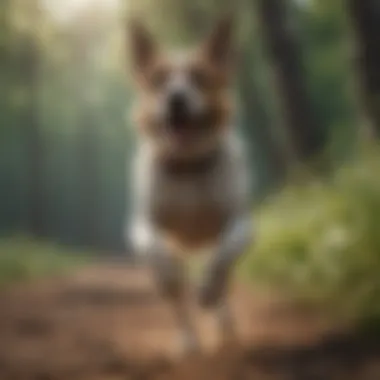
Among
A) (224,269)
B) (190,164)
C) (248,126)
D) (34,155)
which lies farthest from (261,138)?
(34,155)

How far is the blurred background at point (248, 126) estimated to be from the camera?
1.74m

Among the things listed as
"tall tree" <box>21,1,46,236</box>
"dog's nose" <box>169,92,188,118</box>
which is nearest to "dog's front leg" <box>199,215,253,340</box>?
"dog's nose" <box>169,92,188,118</box>

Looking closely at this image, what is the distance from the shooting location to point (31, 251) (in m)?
1.77

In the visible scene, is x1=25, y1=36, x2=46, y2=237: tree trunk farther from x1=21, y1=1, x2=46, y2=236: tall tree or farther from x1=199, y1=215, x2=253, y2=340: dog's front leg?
x1=199, y1=215, x2=253, y2=340: dog's front leg

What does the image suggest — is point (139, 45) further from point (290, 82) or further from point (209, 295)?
point (209, 295)

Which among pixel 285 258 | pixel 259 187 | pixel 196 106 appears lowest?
pixel 285 258

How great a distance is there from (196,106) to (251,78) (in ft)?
0.48

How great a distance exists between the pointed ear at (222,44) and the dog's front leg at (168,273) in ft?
1.11

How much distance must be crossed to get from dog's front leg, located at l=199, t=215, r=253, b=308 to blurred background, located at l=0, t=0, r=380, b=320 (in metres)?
0.03

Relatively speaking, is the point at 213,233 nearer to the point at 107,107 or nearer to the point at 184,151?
the point at 184,151

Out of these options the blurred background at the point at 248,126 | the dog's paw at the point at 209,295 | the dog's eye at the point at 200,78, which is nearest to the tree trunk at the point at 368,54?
the blurred background at the point at 248,126

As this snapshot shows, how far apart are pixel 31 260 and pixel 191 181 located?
0.34 metres

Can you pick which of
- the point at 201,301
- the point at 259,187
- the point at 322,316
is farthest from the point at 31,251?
the point at 322,316

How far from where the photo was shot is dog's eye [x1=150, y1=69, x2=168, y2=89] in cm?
171
